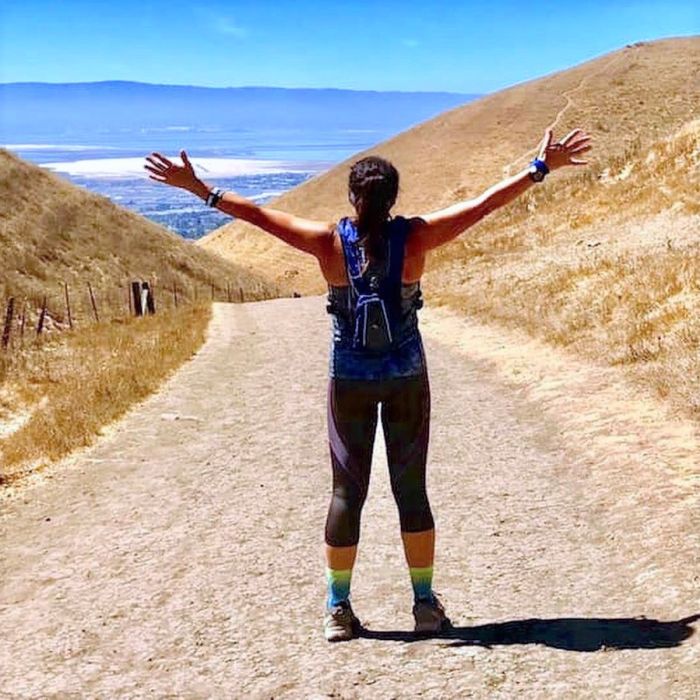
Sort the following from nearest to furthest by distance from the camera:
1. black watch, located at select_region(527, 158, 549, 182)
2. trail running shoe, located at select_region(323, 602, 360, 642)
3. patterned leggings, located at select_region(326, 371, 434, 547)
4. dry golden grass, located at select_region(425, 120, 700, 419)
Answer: patterned leggings, located at select_region(326, 371, 434, 547) → black watch, located at select_region(527, 158, 549, 182) → trail running shoe, located at select_region(323, 602, 360, 642) → dry golden grass, located at select_region(425, 120, 700, 419)

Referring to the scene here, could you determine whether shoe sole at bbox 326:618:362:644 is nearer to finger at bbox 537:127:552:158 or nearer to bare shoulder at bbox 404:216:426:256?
bare shoulder at bbox 404:216:426:256

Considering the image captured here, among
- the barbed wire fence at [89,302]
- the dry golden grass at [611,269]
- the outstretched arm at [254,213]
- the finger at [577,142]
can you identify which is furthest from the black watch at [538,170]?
the barbed wire fence at [89,302]

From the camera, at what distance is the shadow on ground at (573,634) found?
15.8ft

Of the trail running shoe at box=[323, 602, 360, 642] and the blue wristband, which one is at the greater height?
the blue wristband

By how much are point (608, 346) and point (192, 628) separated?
30.7 feet

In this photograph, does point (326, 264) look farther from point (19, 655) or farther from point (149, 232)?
point (149, 232)

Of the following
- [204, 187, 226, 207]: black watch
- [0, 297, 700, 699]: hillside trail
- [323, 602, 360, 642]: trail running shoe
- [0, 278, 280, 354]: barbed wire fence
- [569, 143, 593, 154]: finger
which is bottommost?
[0, 297, 700, 699]: hillside trail

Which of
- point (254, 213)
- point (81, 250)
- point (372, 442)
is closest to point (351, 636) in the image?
point (372, 442)

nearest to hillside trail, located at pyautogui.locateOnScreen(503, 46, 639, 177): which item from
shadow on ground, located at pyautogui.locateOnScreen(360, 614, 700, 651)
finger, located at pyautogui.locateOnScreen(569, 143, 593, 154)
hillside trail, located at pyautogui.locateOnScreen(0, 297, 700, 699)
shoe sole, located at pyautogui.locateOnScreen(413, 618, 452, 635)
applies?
hillside trail, located at pyautogui.locateOnScreen(0, 297, 700, 699)

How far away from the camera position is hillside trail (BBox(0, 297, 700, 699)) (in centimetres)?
474

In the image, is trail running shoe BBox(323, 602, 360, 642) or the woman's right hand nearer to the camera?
the woman's right hand

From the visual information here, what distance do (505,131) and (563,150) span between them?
7707 centimetres

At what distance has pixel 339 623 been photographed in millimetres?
5055

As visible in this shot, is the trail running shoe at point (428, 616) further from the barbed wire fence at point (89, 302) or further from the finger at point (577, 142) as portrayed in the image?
the barbed wire fence at point (89, 302)
